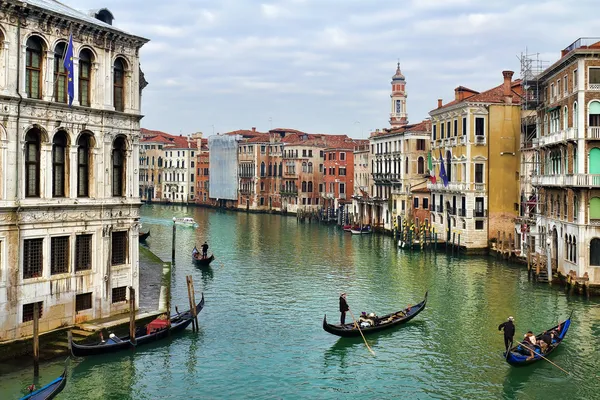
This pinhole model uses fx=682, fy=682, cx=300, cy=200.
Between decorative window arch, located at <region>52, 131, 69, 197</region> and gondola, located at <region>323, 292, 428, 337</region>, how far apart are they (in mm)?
7921

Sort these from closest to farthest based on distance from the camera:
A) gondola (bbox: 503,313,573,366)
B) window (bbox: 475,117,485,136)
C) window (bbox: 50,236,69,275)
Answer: window (bbox: 50,236,69,275), gondola (bbox: 503,313,573,366), window (bbox: 475,117,485,136)

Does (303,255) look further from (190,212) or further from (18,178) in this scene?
(190,212)

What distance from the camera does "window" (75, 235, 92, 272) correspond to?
17547mm

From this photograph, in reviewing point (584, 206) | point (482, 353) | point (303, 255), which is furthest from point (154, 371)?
point (303, 255)

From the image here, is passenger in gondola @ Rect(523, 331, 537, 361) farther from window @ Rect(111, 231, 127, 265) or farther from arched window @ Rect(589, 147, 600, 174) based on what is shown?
window @ Rect(111, 231, 127, 265)

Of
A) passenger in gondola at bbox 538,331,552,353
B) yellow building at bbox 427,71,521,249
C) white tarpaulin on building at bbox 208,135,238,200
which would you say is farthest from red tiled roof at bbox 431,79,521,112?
white tarpaulin on building at bbox 208,135,238,200

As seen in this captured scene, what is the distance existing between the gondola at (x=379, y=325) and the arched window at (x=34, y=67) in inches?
381

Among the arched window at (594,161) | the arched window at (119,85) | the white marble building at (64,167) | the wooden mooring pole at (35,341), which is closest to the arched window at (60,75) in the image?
the white marble building at (64,167)

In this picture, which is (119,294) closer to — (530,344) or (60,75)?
(60,75)

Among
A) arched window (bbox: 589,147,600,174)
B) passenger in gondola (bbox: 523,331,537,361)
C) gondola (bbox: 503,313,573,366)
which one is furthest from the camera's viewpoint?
arched window (bbox: 589,147,600,174)

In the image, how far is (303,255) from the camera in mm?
40062

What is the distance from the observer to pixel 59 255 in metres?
17.1

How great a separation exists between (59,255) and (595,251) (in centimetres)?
1913

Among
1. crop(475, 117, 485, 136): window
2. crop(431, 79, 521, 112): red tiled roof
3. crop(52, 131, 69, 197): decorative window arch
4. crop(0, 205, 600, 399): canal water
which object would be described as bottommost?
crop(0, 205, 600, 399): canal water
